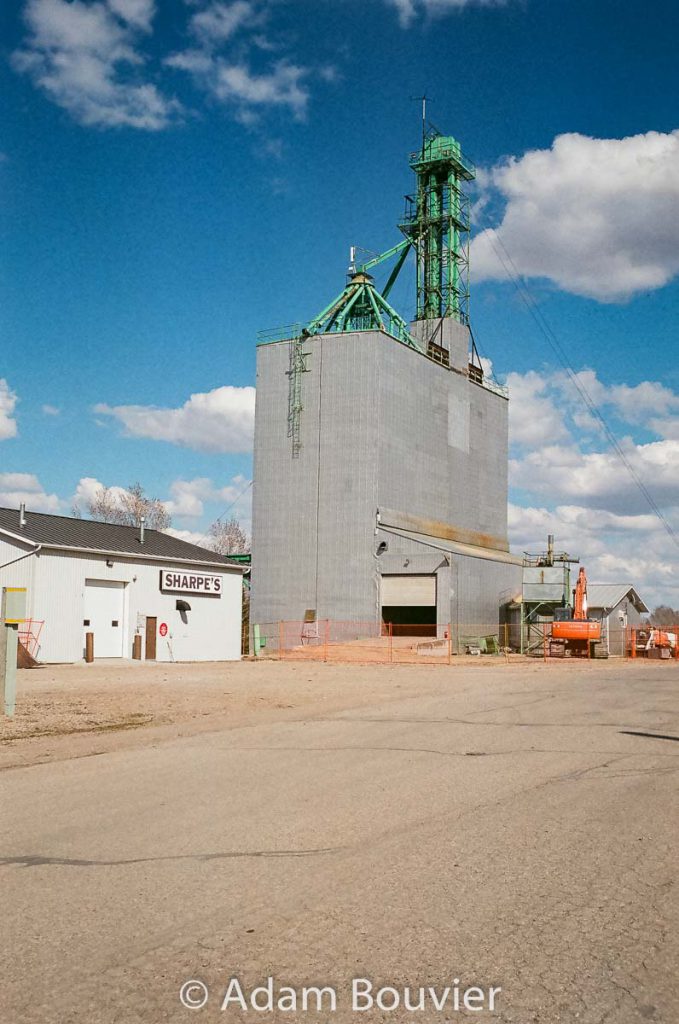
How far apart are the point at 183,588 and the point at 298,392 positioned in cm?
1977

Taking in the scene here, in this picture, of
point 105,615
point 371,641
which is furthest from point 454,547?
point 105,615

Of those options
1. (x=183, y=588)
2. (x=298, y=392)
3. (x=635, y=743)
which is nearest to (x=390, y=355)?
(x=298, y=392)

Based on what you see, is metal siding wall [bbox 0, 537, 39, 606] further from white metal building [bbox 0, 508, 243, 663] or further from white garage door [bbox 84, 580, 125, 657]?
white garage door [bbox 84, 580, 125, 657]

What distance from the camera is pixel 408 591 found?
54.8 metres

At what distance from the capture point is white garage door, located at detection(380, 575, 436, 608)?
2147 inches

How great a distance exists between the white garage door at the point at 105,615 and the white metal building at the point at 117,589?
0.04 meters

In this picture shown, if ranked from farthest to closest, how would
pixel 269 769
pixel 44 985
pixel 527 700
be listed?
pixel 527 700, pixel 269 769, pixel 44 985

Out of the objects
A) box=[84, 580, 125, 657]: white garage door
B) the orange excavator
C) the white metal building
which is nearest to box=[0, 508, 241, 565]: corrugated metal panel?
the white metal building

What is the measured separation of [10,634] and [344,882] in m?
11.8

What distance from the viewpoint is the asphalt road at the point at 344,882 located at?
445cm

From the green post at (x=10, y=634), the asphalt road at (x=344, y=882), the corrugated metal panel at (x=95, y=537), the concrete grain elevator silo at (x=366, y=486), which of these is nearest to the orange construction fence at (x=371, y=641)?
the concrete grain elevator silo at (x=366, y=486)

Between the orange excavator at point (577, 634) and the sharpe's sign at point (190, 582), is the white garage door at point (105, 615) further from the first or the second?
the orange excavator at point (577, 634)

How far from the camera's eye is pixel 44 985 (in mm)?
4508

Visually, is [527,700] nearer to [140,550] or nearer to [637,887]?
[637,887]
